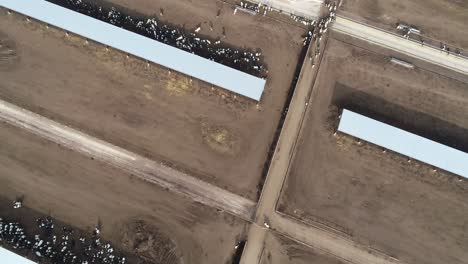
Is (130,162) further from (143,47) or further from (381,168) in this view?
(381,168)

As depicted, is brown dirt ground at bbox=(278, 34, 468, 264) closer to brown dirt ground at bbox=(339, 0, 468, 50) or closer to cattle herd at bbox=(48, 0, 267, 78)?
brown dirt ground at bbox=(339, 0, 468, 50)

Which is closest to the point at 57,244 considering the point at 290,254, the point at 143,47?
the point at 143,47

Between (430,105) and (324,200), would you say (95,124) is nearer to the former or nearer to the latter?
(324,200)

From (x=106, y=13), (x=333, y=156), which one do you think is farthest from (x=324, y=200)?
(x=106, y=13)

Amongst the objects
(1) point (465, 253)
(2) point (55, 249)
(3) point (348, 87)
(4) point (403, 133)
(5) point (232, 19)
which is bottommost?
(2) point (55, 249)

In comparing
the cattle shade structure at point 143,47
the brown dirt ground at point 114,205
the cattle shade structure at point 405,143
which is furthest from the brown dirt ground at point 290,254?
the cattle shade structure at point 143,47

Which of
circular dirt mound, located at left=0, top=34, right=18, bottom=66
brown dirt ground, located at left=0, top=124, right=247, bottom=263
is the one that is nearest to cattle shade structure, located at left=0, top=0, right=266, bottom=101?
circular dirt mound, located at left=0, top=34, right=18, bottom=66
